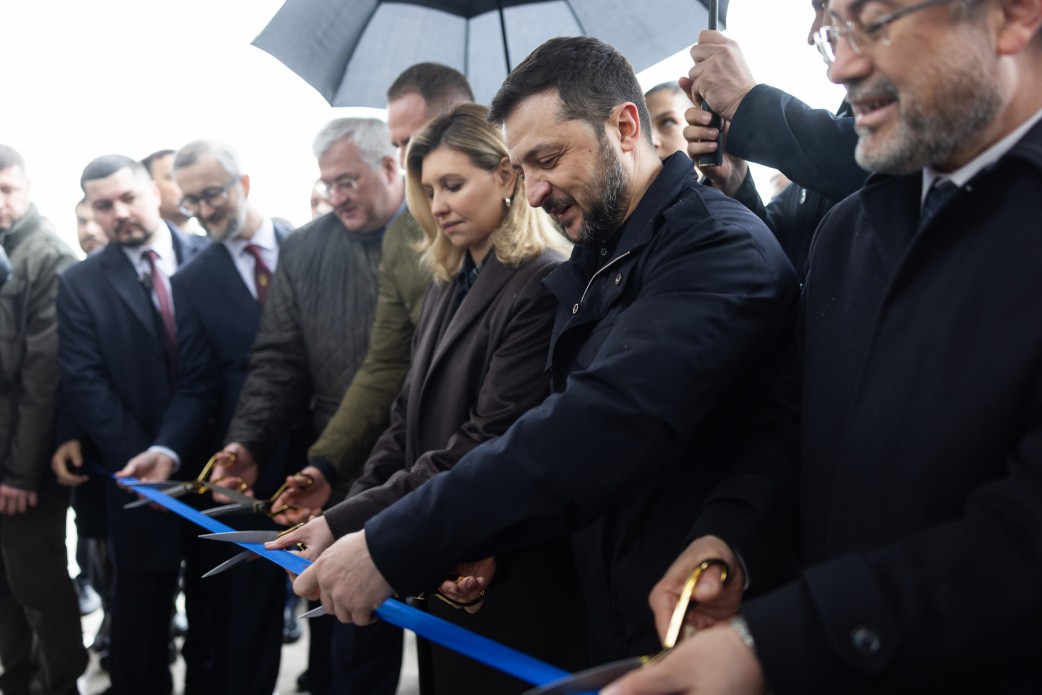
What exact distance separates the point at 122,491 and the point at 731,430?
287 cm

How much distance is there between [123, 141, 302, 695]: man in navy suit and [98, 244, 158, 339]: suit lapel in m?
0.23

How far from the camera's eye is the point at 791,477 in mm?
1475

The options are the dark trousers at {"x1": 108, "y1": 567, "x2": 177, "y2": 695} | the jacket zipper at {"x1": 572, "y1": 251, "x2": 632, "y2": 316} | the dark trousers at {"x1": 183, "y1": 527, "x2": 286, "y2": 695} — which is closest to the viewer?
the jacket zipper at {"x1": 572, "y1": 251, "x2": 632, "y2": 316}

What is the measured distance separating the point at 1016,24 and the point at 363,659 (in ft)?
8.49

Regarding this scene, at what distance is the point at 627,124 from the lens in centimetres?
192

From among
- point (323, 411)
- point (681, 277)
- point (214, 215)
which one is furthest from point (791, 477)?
point (214, 215)

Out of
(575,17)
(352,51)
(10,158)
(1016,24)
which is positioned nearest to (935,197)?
(1016,24)

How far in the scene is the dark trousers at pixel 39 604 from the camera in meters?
3.84

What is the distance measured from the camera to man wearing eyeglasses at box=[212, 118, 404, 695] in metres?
3.37

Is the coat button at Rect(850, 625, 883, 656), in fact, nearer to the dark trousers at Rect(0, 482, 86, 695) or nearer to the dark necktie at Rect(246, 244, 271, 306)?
the dark necktie at Rect(246, 244, 271, 306)

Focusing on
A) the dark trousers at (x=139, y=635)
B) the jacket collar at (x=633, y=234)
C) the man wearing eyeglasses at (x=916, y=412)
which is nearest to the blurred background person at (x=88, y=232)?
the dark trousers at (x=139, y=635)

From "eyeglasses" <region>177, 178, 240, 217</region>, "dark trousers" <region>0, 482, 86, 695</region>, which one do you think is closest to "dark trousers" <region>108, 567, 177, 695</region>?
"dark trousers" <region>0, 482, 86, 695</region>

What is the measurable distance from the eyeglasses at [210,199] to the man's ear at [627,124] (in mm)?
2400

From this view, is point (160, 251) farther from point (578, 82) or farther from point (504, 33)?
point (578, 82)
